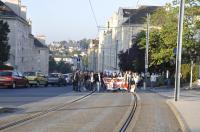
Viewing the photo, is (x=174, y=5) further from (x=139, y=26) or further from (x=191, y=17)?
(x=139, y=26)

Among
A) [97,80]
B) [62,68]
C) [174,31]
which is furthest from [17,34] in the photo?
[62,68]

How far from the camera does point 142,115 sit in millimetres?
23141

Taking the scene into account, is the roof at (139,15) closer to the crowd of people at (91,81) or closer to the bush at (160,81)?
the bush at (160,81)

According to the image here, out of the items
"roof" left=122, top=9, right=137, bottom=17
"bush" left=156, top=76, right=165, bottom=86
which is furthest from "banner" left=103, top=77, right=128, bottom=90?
"roof" left=122, top=9, right=137, bottom=17

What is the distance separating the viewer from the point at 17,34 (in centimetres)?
10188

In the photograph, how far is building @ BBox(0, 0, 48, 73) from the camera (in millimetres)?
98438

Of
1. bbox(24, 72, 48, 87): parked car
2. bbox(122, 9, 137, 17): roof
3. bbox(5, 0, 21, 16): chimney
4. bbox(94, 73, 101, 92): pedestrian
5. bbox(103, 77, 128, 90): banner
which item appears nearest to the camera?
bbox(94, 73, 101, 92): pedestrian

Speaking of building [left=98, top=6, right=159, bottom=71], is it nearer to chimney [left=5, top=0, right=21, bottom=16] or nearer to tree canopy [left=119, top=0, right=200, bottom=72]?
chimney [left=5, top=0, right=21, bottom=16]

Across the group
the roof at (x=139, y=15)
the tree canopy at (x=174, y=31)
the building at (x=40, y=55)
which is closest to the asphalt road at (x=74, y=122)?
the tree canopy at (x=174, y=31)

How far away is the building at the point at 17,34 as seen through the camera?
98438 millimetres

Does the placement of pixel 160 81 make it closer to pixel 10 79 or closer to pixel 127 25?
pixel 10 79

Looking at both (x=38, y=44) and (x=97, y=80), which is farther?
(x=38, y=44)

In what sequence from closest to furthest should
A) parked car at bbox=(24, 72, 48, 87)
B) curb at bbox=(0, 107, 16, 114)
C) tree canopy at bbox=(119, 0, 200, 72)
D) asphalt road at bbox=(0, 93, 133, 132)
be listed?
1. asphalt road at bbox=(0, 93, 133, 132)
2. curb at bbox=(0, 107, 16, 114)
3. tree canopy at bbox=(119, 0, 200, 72)
4. parked car at bbox=(24, 72, 48, 87)

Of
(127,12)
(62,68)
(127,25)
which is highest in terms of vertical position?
(127,12)
